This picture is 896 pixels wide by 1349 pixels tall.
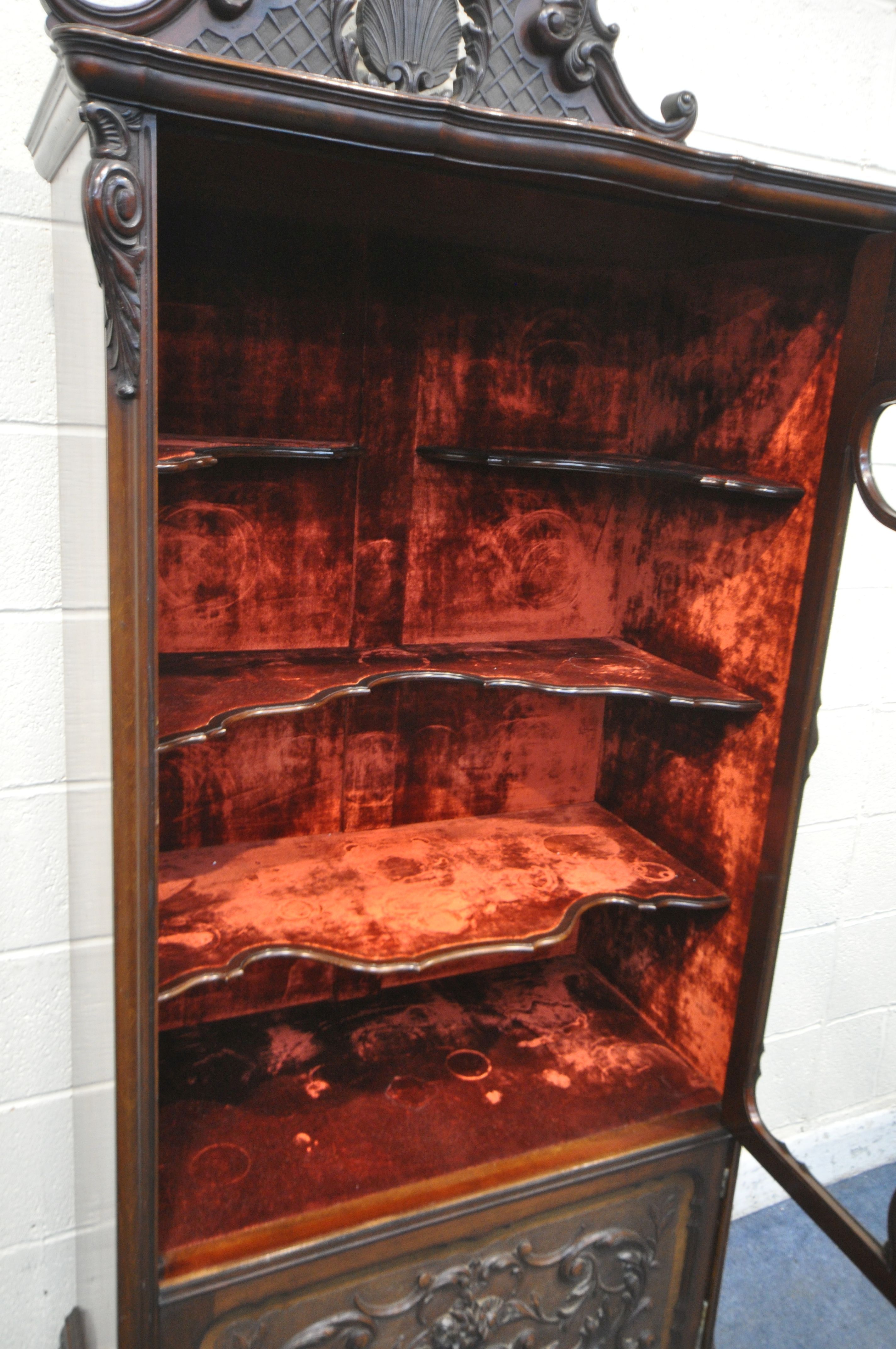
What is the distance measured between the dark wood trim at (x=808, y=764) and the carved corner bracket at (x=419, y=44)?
57cm

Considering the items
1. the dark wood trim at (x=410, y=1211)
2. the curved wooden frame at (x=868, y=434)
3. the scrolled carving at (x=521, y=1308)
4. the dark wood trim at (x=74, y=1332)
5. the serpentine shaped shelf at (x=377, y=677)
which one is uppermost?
the curved wooden frame at (x=868, y=434)

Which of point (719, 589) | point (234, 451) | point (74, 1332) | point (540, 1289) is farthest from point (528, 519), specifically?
point (74, 1332)

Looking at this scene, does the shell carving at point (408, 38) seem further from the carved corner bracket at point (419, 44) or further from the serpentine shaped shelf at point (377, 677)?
the serpentine shaped shelf at point (377, 677)

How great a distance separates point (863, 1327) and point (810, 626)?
1.60m

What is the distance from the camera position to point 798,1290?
2.06 meters

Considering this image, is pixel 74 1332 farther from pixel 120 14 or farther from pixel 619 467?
pixel 120 14

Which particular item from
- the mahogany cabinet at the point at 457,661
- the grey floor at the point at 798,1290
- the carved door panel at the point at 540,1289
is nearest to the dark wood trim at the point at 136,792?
the mahogany cabinet at the point at 457,661

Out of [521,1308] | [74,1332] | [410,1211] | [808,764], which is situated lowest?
[74,1332]

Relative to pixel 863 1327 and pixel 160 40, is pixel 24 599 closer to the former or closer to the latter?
pixel 160 40

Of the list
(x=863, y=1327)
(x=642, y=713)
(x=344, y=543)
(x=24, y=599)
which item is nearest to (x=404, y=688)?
(x=344, y=543)

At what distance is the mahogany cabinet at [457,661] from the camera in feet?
3.43

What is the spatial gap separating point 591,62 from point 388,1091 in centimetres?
144

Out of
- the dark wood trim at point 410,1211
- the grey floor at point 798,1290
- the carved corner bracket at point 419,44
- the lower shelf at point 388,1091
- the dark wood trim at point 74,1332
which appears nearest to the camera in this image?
the carved corner bracket at point 419,44

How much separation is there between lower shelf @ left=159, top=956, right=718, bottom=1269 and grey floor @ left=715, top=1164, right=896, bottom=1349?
2.65ft
